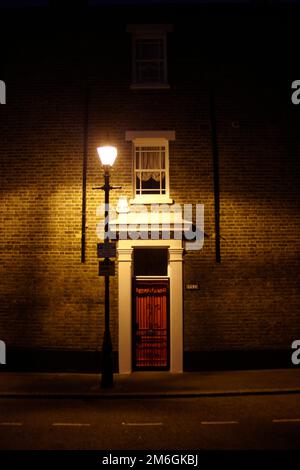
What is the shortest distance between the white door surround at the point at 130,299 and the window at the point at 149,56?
4516mm

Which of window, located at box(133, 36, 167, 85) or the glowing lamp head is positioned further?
window, located at box(133, 36, 167, 85)

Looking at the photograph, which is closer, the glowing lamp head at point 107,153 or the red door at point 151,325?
the glowing lamp head at point 107,153

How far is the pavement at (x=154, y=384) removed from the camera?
12055 millimetres

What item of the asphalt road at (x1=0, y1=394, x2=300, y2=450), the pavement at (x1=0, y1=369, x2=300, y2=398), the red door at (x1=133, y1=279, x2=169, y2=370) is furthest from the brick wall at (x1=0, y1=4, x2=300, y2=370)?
the asphalt road at (x1=0, y1=394, x2=300, y2=450)

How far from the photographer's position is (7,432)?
883 cm

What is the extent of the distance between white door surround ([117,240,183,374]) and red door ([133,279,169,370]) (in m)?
0.31

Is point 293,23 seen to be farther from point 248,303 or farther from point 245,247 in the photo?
point 248,303

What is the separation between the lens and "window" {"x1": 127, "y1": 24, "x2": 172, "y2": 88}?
15.5 metres

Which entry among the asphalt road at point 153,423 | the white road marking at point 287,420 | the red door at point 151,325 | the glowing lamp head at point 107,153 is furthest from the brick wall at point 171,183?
the white road marking at point 287,420

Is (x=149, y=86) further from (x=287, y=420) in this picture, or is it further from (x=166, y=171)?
(x=287, y=420)

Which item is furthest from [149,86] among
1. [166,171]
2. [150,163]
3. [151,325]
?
[151,325]

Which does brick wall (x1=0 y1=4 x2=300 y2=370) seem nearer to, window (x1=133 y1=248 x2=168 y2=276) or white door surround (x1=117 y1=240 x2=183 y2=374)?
white door surround (x1=117 y1=240 x2=183 y2=374)

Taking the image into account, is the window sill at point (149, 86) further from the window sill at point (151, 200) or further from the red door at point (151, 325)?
the red door at point (151, 325)
